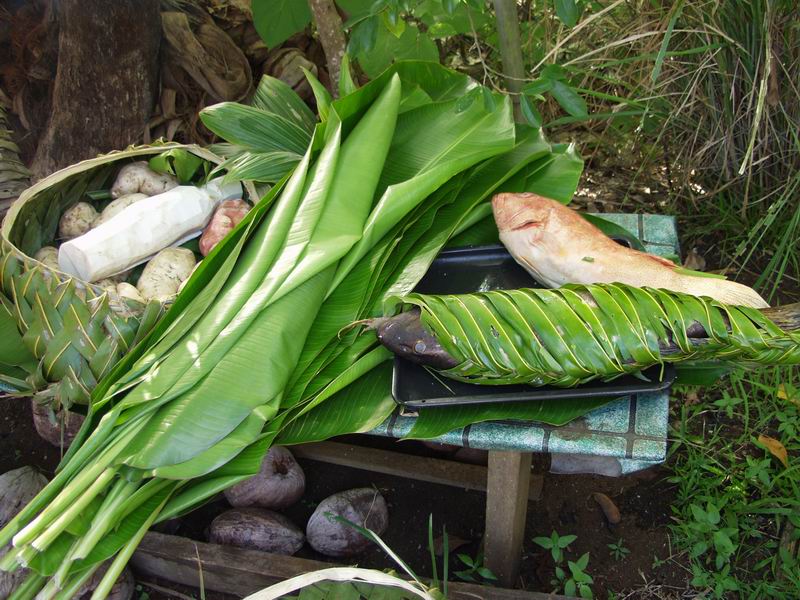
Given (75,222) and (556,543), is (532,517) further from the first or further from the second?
(75,222)

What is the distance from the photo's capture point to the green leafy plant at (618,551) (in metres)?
2.01

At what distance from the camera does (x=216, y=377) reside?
127cm

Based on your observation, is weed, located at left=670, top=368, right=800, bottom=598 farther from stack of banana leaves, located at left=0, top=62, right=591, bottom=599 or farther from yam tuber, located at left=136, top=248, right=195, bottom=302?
yam tuber, located at left=136, top=248, right=195, bottom=302

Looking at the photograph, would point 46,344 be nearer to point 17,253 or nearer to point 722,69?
point 17,253

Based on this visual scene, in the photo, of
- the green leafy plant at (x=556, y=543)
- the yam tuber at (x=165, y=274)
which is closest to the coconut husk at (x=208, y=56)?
the yam tuber at (x=165, y=274)

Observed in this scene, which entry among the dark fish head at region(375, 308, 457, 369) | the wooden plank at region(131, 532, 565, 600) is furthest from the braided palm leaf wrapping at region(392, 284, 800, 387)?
the wooden plank at region(131, 532, 565, 600)

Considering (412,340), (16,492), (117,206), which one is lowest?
(16,492)

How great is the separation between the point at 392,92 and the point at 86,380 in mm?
828

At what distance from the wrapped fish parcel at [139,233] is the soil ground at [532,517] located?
2.88 ft

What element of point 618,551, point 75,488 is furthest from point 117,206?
point 618,551

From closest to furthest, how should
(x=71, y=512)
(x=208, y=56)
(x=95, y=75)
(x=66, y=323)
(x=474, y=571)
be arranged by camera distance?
(x=71, y=512) < (x=66, y=323) < (x=474, y=571) < (x=95, y=75) < (x=208, y=56)

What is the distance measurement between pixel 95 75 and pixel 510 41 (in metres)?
1.35

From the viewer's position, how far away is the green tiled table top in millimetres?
1327

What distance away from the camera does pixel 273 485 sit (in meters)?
2.04
